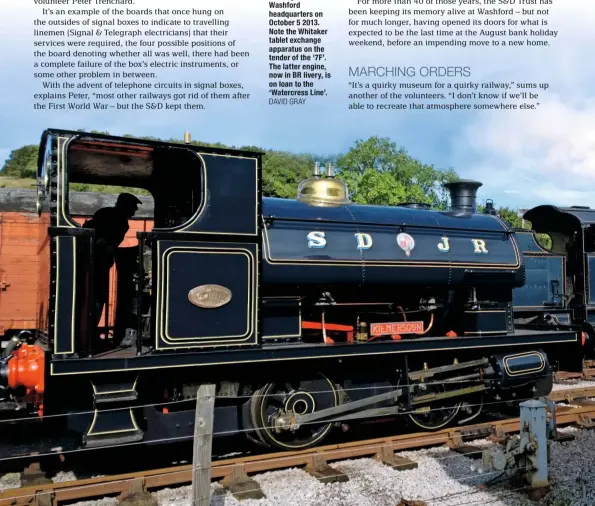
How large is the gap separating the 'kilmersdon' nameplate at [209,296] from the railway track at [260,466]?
59.4 inches

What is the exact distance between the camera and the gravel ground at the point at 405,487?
188 inches

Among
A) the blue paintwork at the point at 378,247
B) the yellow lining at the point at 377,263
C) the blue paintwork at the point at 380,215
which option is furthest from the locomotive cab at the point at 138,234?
the blue paintwork at the point at 380,215

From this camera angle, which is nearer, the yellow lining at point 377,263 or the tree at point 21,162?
the yellow lining at point 377,263

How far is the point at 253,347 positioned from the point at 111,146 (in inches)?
91.0

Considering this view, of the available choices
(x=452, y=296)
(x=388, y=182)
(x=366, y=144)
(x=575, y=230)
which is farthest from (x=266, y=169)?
(x=452, y=296)

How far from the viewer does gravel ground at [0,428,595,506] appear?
15.6 feet

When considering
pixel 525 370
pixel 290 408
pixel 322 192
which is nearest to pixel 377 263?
pixel 322 192

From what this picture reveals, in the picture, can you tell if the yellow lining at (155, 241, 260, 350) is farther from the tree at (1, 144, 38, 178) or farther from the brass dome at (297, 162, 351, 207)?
the tree at (1, 144, 38, 178)

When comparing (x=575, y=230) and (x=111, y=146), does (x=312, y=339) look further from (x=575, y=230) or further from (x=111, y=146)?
(x=575, y=230)

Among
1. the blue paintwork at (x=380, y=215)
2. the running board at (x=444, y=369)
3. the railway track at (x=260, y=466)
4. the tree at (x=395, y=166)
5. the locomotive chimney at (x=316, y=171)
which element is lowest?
the railway track at (x=260, y=466)

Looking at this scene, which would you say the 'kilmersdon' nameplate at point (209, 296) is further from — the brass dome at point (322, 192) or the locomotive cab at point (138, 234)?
the brass dome at point (322, 192)

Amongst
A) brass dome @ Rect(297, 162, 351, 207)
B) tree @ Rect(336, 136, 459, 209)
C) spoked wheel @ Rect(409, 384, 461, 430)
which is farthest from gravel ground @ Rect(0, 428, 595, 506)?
tree @ Rect(336, 136, 459, 209)

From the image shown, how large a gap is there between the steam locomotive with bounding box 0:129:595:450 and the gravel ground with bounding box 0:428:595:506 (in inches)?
23.2

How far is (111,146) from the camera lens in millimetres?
5152
